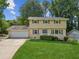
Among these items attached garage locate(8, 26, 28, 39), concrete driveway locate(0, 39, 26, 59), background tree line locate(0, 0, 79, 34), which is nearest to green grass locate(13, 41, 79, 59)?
concrete driveway locate(0, 39, 26, 59)

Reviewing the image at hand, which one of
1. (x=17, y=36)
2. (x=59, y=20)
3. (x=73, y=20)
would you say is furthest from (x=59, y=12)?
(x=17, y=36)

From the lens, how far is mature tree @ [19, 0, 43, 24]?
2830 inches

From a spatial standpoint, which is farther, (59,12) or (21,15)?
(21,15)

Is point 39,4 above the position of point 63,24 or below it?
above

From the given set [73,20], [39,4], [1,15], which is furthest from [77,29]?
[1,15]

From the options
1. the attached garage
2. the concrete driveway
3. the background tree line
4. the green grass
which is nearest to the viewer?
the concrete driveway

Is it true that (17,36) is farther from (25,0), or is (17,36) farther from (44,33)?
(25,0)

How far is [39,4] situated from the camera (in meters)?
72.9

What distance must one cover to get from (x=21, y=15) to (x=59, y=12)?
A: 13951mm

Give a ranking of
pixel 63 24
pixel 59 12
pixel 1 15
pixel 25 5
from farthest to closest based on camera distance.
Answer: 1. pixel 25 5
2. pixel 59 12
3. pixel 63 24
4. pixel 1 15

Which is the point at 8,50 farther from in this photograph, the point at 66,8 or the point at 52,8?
the point at 52,8

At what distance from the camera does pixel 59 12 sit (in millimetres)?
66438

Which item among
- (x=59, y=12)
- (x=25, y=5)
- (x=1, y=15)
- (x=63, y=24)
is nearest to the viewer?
(x=1, y=15)

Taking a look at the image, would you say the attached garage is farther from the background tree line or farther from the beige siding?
the background tree line
